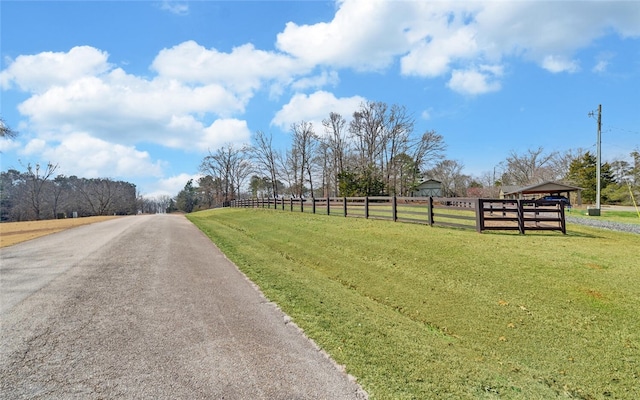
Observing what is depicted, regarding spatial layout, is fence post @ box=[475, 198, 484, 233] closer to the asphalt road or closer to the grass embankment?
the grass embankment

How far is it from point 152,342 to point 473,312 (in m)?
4.34

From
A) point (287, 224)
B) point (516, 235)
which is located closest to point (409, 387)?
point (516, 235)

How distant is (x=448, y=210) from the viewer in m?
15.2

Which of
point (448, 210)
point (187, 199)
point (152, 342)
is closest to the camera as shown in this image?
point (152, 342)

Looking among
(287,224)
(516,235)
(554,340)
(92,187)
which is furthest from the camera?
(92,187)

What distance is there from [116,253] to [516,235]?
11.4 metres

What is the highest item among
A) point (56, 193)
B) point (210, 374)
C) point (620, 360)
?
point (56, 193)

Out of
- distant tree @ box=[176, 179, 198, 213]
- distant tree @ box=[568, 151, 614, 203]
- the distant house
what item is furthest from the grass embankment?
distant tree @ box=[176, 179, 198, 213]

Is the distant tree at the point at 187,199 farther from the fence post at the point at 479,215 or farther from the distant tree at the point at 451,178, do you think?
A: the fence post at the point at 479,215

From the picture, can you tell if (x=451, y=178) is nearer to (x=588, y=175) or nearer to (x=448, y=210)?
(x=588, y=175)

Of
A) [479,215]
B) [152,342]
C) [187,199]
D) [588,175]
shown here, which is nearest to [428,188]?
[588,175]

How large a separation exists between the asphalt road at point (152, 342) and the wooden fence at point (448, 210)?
6.97 metres

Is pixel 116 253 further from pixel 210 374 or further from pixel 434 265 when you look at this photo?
pixel 434 265

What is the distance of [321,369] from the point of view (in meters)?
3.09
